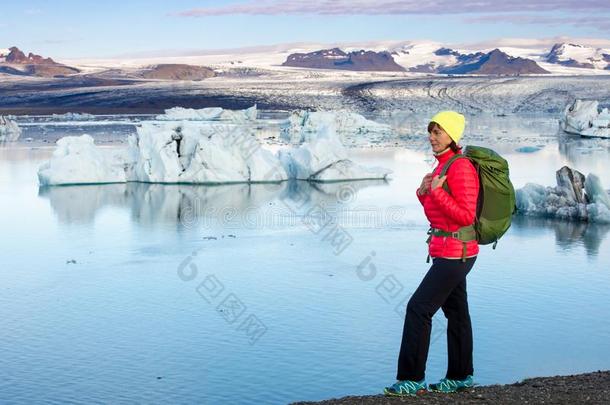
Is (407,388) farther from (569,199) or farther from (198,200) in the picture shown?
(198,200)

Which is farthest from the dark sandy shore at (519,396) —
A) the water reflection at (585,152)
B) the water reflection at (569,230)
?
the water reflection at (585,152)

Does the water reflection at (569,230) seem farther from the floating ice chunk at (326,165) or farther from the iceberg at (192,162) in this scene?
the iceberg at (192,162)

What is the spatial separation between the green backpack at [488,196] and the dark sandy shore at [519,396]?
1.71ft

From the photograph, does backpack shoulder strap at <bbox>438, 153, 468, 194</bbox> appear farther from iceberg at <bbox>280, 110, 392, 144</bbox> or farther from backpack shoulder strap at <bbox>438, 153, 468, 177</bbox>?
iceberg at <bbox>280, 110, 392, 144</bbox>

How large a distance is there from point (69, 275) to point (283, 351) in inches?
111

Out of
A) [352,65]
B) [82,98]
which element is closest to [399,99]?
[82,98]

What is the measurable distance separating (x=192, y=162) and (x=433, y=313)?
34.1 ft

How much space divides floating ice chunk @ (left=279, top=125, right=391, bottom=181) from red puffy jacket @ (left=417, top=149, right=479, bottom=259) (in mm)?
10320

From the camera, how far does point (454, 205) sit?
3.36m

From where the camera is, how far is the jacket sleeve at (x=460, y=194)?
132 inches

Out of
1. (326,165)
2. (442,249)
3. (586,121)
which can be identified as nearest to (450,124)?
(442,249)

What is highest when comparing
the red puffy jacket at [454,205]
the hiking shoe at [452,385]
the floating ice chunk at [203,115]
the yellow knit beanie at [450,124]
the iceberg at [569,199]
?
the yellow knit beanie at [450,124]

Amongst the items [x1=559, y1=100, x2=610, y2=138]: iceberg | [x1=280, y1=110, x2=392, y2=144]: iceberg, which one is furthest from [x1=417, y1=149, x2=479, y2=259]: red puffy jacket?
[x1=559, y1=100, x2=610, y2=138]: iceberg

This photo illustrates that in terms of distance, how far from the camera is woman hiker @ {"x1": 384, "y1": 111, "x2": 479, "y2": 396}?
3.38m
